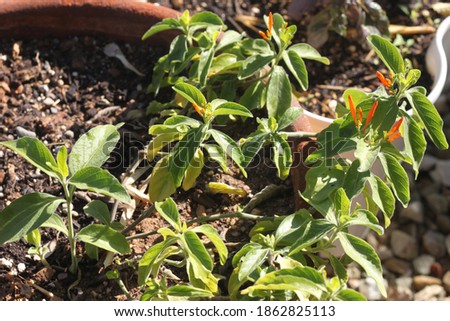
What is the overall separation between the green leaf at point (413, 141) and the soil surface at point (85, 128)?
34 centimetres

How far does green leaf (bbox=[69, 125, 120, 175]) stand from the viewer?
4.75 ft

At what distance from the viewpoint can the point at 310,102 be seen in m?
2.27

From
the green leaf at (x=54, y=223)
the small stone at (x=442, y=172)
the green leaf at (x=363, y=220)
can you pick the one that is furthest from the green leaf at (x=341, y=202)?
the small stone at (x=442, y=172)

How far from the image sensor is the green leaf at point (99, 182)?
135cm

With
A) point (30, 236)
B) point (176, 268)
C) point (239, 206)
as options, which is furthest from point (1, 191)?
point (239, 206)

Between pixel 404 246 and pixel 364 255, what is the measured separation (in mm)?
931

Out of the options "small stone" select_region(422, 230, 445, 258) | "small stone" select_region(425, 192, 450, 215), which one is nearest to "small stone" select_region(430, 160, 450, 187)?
"small stone" select_region(425, 192, 450, 215)

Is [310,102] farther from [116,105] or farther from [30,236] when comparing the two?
[30,236]

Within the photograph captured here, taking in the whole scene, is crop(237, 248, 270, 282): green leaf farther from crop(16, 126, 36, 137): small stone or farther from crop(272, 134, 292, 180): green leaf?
crop(16, 126, 36, 137): small stone

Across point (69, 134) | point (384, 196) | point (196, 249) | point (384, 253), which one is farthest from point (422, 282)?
point (69, 134)

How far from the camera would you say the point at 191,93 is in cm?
154

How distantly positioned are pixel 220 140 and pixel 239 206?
9.1 inches

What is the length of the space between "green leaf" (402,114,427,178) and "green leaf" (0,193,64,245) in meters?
0.73
